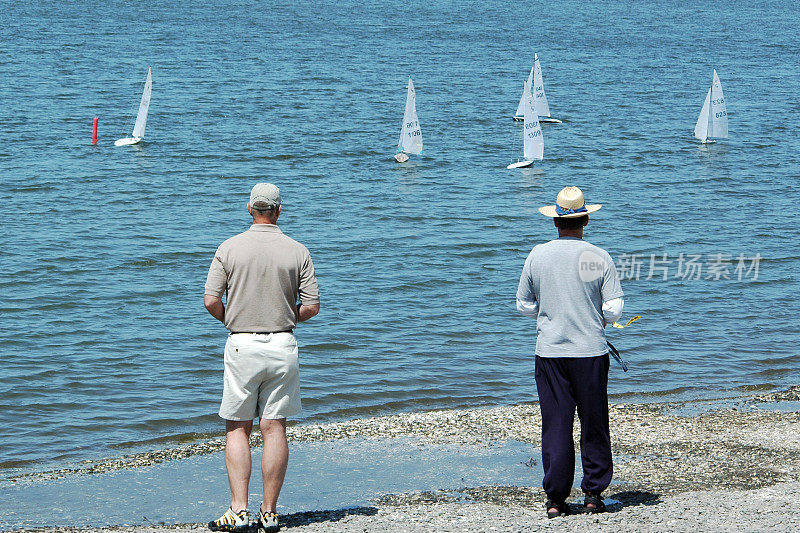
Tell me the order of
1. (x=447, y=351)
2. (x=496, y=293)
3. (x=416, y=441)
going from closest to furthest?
(x=416, y=441) → (x=447, y=351) → (x=496, y=293)

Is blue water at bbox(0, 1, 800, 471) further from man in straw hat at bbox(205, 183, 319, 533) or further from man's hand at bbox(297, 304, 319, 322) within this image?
man's hand at bbox(297, 304, 319, 322)

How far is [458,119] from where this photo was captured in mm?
41719

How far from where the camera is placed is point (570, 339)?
252 inches

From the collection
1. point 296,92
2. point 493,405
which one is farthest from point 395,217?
point 296,92

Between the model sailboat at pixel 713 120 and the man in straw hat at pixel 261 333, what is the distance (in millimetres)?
32473

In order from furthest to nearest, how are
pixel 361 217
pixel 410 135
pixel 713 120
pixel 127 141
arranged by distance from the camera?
1. pixel 713 120
2. pixel 127 141
3. pixel 410 135
4. pixel 361 217

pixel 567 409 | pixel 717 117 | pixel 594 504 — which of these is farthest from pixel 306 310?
pixel 717 117

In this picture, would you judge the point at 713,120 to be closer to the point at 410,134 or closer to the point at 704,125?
the point at 704,125

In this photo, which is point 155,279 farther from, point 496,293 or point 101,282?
point 496,293

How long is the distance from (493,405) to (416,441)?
2186 mm

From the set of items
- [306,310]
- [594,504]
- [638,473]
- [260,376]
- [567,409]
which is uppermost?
[306,310]

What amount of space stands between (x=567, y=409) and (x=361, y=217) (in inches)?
736

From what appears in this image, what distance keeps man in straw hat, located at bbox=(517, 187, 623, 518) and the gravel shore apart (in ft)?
1.00

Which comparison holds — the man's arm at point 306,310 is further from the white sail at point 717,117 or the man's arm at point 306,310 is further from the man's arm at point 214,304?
the white sail at point 717,117
